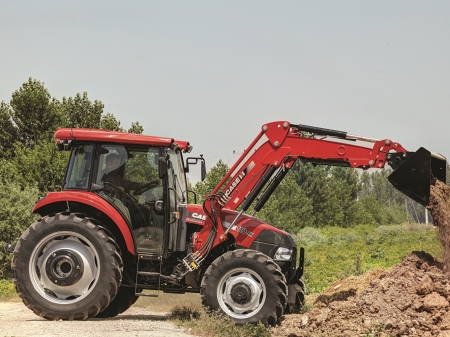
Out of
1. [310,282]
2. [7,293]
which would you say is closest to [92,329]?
[7,293]

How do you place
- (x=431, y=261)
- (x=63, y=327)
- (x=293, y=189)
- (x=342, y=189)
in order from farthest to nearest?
1. (x=342, y=189)
2. (x=293, y=189)
3. (x=431, y=261)
4. (x=63, y=327)

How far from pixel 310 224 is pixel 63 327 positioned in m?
59.7

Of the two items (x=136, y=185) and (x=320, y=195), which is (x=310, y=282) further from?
(x=320, y=195)

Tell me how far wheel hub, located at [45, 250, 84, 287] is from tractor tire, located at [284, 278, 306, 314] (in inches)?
140

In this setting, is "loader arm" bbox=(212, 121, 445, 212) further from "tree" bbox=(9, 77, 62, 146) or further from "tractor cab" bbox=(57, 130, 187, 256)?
"tree" bbox=(9, 77, 62, 146)

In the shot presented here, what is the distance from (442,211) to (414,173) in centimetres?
82

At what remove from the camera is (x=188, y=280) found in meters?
12.0

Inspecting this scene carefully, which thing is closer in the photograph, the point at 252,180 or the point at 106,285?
the point at 106,285

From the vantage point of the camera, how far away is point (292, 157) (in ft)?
39.8

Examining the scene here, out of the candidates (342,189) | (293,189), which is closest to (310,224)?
(293,189)

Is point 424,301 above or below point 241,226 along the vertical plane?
Answer: below

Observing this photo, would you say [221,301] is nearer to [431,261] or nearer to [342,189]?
[431,261]

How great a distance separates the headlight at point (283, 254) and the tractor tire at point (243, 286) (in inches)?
29.0

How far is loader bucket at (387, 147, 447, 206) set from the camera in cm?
1144
